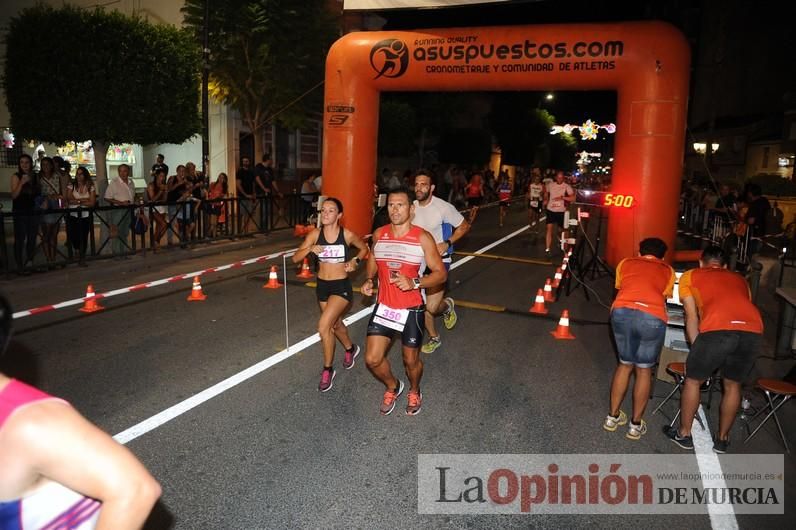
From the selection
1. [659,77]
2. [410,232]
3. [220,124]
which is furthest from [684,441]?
[220,124]

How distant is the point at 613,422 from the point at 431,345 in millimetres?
2563

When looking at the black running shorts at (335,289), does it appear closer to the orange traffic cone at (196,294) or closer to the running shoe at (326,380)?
the running shoe at (326,380)

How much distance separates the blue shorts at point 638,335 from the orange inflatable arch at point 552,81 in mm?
6502

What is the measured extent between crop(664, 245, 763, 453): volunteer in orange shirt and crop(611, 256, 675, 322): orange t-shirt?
160 mm

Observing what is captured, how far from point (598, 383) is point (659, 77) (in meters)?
6.72

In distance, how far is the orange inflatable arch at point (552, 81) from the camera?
10734 millimetres

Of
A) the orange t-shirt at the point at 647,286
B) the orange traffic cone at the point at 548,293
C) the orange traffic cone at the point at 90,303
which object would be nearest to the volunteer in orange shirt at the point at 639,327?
the orange t-shirt at the point at 647,286

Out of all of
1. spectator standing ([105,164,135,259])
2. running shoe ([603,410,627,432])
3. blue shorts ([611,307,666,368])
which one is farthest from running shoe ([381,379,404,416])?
spectator standing ([105,164,135,259])

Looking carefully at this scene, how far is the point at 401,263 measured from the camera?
5.07m

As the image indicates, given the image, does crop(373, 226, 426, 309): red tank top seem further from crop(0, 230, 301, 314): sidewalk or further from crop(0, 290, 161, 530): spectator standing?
crop(0, 230, 301, 314): sidewalk

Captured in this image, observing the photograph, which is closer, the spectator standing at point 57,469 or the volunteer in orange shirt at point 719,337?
the spectator standing at point 57,469

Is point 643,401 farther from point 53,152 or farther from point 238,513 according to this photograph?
point 53,152

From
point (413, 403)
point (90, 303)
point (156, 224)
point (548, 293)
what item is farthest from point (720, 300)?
point (156, 224)

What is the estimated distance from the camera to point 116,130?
46.3 feet
